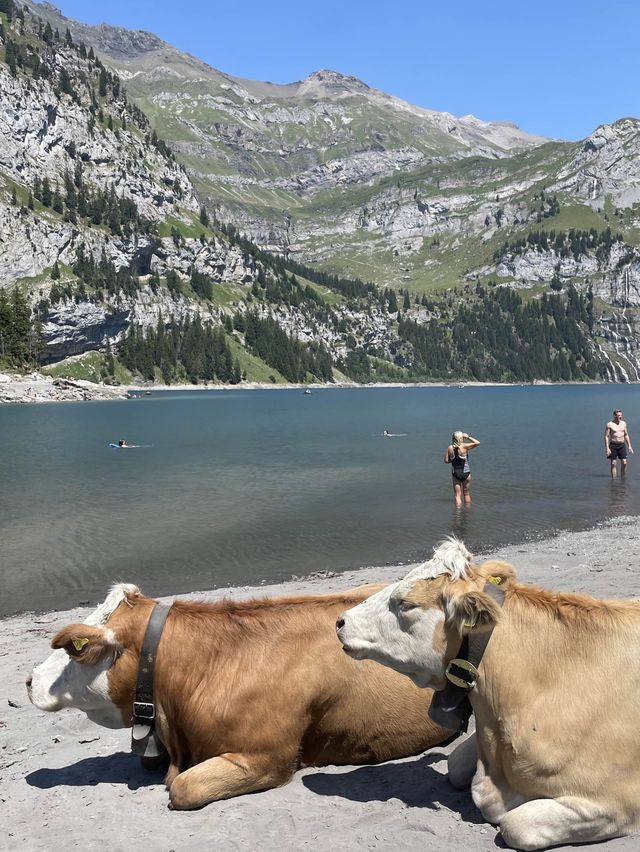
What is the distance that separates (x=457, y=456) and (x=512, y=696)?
24227 mm

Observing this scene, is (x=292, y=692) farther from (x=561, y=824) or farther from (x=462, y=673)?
(x=561, y=824)

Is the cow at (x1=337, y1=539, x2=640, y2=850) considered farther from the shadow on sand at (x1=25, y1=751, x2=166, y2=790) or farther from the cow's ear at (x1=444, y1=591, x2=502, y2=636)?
the shadow on sand at (x1=25, y1=751, x2=166, y2=790)

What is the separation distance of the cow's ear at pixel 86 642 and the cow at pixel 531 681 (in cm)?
203

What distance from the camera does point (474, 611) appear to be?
14.2 feet

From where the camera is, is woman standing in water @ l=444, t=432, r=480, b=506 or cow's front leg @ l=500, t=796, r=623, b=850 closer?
cow's front leg @ l=500, t=796, r=623, b=850

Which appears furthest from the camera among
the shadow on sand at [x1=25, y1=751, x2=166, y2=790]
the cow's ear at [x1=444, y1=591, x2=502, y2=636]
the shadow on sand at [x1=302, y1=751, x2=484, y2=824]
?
the shadow on sand at [x1=25, y1=751, x2=166, y2=790]

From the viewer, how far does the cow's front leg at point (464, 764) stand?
17.9ft

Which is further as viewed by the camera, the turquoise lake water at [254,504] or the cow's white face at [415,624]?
the turquoise lake water at [254,504]

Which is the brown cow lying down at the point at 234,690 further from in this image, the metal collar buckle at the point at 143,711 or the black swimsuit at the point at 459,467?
the black swimsuit at the point at 459,467

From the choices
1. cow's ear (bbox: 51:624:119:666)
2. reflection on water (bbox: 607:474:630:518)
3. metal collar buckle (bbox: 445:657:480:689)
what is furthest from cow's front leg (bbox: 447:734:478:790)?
reflection on water (bbox: 607:474:630:518)

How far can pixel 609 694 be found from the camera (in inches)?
179

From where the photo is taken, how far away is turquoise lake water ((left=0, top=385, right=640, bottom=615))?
1966 cm

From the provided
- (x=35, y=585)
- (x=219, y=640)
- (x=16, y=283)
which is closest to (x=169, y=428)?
(x=35, y=585)

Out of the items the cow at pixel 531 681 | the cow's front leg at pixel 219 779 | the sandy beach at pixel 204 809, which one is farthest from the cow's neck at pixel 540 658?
the cow's front leg at pixel 219 779
